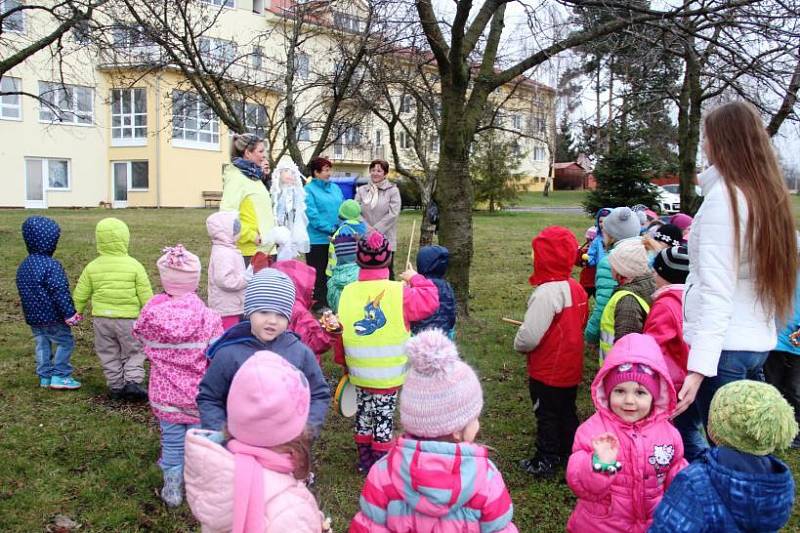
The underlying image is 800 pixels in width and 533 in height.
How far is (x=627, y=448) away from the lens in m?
2.84

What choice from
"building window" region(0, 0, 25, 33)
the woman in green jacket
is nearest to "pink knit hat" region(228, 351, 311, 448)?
the woman in green jacket

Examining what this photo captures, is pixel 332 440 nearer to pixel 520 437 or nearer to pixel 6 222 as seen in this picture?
pixel 520 437

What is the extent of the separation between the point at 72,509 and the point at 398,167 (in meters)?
10.3

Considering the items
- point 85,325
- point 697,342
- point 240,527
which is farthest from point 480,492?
point 85,325

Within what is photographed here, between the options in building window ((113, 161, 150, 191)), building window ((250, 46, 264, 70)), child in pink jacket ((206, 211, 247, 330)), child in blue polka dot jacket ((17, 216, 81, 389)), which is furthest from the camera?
building window ((113, 161, 150, 191))

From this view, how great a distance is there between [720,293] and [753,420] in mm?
756

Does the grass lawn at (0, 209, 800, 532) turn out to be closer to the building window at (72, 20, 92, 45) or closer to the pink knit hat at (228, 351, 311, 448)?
the pink knit hat at (228, 351, 311, 448)

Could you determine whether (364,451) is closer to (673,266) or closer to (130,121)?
(673,266)

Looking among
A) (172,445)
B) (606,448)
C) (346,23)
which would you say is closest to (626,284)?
(606,448)

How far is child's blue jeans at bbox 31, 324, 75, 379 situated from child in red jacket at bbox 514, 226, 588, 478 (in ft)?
12.6

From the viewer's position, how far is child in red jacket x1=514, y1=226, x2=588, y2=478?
414 cm

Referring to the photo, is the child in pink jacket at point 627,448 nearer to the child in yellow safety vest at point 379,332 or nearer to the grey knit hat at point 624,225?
the child in yellow safety vest at point 379,332

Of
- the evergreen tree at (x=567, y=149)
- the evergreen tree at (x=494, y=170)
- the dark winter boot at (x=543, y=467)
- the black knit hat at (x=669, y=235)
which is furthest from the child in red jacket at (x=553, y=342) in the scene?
the evergreen tree at (x=567, y=149)

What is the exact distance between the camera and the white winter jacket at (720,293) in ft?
9.12
